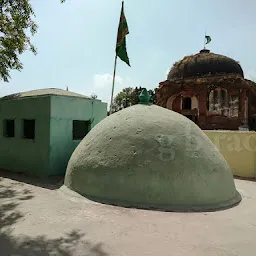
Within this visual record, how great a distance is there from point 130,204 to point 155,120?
2397 millimetres

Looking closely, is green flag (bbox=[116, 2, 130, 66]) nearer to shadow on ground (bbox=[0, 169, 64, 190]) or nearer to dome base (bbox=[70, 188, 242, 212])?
shadow on ground (bbox=[0, 169, 64, 190])

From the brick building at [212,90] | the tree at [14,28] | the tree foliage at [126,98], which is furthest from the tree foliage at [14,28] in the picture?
the tree foliage at [126,98]

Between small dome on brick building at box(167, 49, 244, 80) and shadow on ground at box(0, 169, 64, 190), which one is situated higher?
small dome on brick building at box(167, 49, 244, 80)

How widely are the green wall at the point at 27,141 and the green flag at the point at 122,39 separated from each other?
335 centimetres

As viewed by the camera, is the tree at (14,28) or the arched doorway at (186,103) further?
the arched doorway at (186,103)

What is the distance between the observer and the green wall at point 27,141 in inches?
381

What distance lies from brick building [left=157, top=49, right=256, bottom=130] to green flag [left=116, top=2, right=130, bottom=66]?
14.8 metres

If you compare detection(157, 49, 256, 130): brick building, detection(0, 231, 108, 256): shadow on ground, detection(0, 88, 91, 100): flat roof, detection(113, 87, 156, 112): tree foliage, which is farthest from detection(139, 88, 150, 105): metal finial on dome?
detection(113, 87, 156, 112): tree foliage

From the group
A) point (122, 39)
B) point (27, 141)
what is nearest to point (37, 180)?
point (27, 141)

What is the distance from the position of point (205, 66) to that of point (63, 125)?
18.7 metres

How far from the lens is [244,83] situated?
23.0 metres

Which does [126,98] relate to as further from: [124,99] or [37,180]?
[37,180]

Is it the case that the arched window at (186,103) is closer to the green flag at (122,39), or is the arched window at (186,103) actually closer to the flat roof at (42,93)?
the green flag at (122,39)

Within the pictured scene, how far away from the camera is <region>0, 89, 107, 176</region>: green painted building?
380 inches
